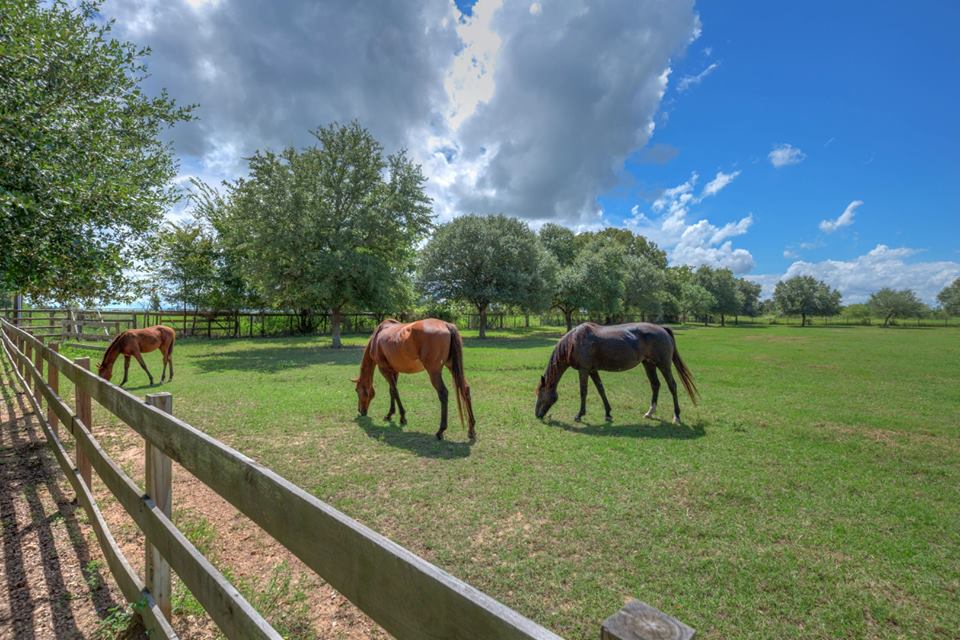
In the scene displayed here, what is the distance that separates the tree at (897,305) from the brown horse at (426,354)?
326 feet

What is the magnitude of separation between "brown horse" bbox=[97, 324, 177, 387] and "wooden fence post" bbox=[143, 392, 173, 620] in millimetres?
8372

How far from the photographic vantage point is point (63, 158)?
17.7 feet

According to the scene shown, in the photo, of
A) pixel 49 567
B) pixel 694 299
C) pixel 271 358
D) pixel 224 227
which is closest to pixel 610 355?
pixel 49 567

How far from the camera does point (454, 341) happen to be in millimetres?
6430

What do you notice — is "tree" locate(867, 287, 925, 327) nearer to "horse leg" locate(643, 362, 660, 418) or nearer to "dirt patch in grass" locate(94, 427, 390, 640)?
"horse leg" locate(643, 362, 660, 418)

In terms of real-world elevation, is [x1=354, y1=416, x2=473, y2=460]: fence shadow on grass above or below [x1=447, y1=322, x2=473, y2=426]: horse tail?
below

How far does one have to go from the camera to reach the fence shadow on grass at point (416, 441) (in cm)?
579

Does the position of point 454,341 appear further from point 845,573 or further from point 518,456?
point 845,573

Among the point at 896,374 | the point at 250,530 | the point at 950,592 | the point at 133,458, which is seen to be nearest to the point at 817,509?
the point at 950,592

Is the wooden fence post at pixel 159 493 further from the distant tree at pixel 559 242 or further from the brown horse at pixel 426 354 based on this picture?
the distant tree at pixel 559 242

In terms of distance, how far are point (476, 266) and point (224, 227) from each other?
50.2 ft

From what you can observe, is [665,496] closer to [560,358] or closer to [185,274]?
[560,358]

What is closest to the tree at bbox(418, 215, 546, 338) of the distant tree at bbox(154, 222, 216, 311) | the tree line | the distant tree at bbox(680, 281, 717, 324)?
the tree line

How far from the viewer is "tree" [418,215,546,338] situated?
27281 mm
